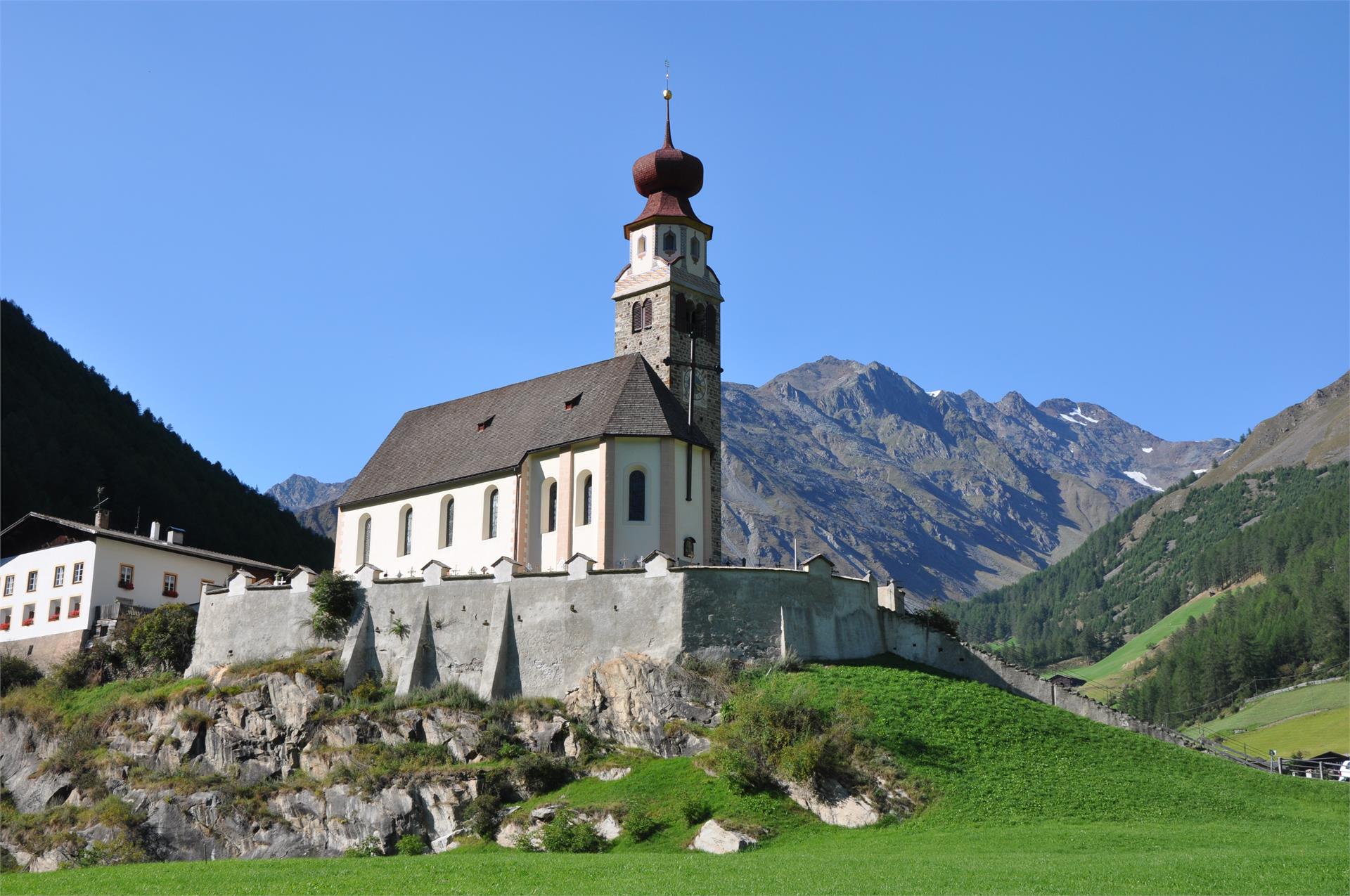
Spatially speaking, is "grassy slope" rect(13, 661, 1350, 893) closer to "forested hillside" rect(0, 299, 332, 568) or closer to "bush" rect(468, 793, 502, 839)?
Result: "bush" rect(468, 793, 502, 839)

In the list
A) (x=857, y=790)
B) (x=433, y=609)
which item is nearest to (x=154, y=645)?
(x=433, y=609)

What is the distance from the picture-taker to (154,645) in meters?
63.0

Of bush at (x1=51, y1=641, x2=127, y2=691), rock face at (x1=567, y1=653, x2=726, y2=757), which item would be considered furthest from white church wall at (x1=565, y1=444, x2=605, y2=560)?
bush at (x1=51, y1=641, x2=127, y2=691)

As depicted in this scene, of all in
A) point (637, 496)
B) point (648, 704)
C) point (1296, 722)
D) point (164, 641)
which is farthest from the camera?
point (1296, 722)

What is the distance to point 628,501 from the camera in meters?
60.5

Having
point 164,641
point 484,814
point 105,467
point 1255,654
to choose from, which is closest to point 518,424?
point 164,641

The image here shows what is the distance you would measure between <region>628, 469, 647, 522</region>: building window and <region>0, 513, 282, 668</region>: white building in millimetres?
17303

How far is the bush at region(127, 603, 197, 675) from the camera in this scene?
63.0m

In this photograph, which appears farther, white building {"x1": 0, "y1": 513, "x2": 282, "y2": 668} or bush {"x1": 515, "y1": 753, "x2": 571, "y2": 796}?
white building {"x1": 0, "y1": 513, "x2": 282, "y2": 668}

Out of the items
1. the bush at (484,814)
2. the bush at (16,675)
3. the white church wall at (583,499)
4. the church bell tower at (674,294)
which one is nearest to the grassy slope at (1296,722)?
the church bell tower at (674,294)

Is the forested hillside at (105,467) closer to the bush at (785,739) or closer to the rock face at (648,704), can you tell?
the rock face at (648,704)

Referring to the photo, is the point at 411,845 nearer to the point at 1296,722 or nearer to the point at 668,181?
the point at 668,181

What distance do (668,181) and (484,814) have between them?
3723cm

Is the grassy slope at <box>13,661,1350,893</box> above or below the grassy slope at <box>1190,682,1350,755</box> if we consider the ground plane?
below
